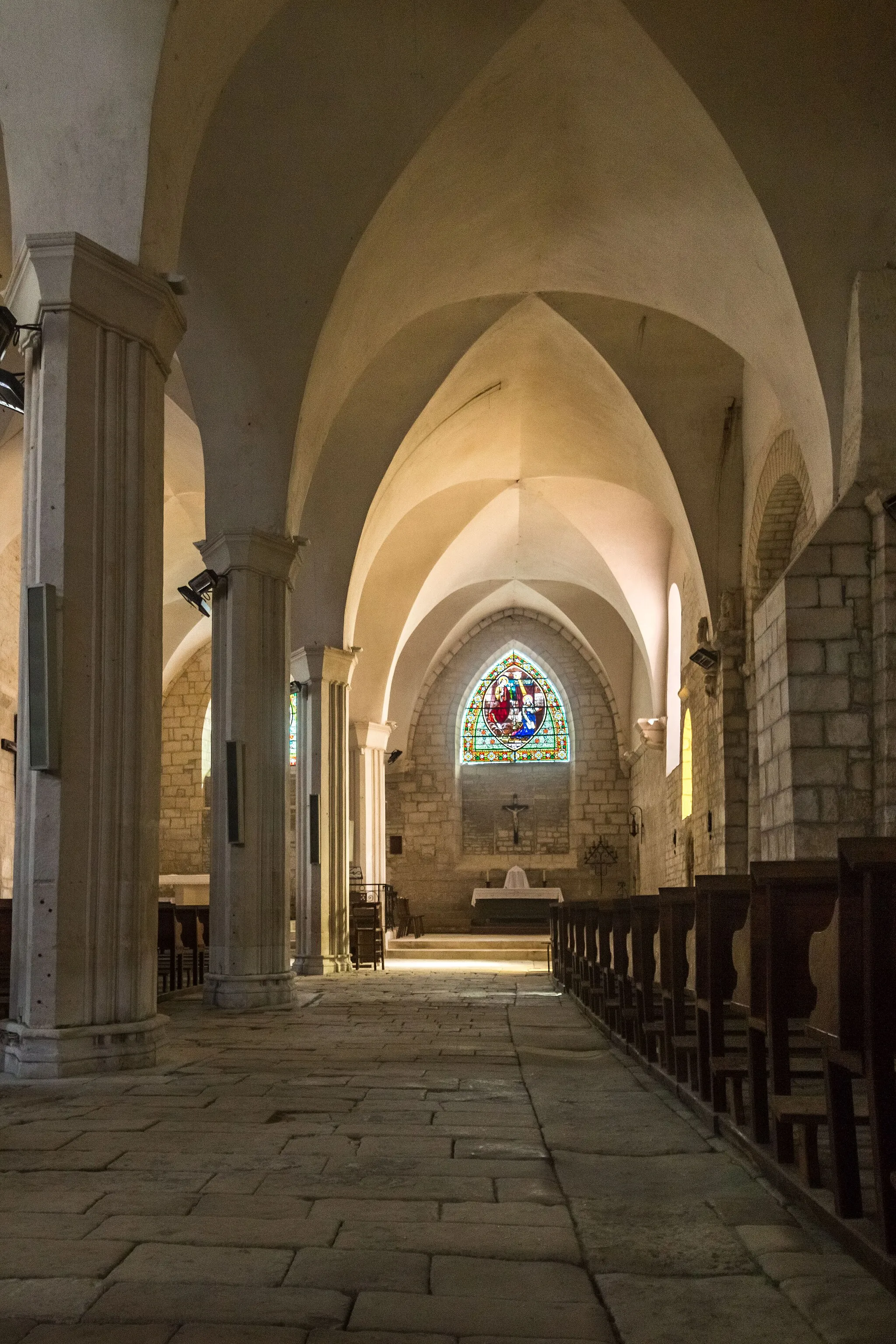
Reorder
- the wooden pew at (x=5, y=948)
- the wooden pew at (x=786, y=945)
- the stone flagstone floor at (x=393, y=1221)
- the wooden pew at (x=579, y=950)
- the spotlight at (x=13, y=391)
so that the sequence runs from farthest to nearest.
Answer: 1. the wooden pew at (x=579, y=950)
2. the wooden pew at (x=5, y=948)
3. the spotlight at (x=13, y=391)
4. the wooden pew at (x=786, y=945)
5. the stone flagstone floor at (x=393, y=1221)

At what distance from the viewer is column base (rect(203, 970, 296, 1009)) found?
28.1ft

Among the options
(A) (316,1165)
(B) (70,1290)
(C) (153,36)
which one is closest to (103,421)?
(C) (153,36)

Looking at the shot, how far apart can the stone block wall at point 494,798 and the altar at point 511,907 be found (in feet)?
5.55

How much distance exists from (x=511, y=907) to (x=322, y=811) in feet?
30.5

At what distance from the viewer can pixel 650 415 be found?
514 inches

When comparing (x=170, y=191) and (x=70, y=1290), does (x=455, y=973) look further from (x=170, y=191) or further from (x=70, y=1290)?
(x=70, y=1290)

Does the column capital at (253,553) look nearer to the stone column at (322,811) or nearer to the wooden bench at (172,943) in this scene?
the wooden bench at (172,943)

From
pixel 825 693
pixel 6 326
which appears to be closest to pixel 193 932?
pixel 825 693

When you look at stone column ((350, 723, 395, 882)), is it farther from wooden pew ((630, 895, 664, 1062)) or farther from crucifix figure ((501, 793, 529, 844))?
wooden pew ((630, 895, 664, 1062))

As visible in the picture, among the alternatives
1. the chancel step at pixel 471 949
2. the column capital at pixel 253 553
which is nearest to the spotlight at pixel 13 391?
the column capital at pixel 253 553

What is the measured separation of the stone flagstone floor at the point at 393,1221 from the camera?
2.13 m

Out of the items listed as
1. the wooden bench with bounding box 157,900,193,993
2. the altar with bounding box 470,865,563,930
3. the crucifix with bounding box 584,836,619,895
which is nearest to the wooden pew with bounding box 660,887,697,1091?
the wooden bench with bounding box 157,900,193,993

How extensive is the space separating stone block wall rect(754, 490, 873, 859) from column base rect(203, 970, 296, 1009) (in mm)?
3600

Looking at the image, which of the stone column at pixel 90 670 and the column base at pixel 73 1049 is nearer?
the column base at pixel 73 1049
